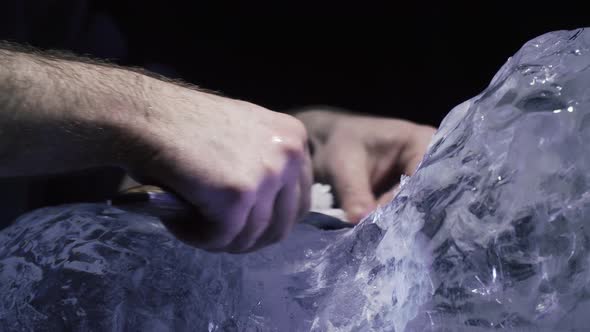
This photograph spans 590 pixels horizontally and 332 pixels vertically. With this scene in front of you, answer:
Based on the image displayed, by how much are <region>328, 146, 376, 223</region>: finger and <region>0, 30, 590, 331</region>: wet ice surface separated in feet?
0.47

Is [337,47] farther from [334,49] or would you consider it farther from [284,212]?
[284,212]

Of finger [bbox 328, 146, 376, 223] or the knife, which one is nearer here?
the knife

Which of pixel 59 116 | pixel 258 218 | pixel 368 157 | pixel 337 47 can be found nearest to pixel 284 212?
pixel 258 218

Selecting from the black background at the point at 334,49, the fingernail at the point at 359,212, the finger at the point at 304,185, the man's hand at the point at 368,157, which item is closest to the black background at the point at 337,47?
the black background at the point at 334,49

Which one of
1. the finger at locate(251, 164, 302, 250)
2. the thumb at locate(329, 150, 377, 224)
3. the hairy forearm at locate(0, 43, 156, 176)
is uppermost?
the hairy forearm at locate(0, 43, 156, 176)

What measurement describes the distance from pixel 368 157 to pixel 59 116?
Result: 15.1 inches

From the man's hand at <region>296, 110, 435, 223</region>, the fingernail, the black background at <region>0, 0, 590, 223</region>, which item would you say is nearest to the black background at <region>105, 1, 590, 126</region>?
the black background at <region>0, 0, 590, 223</region>

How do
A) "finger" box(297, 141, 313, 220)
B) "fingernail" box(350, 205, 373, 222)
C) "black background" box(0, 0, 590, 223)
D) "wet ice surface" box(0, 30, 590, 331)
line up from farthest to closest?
"black background" box(0, 0, 590, 223) → "fingernail" box(350, 205, 373, 222) → "finger" box(297, 141, 313, 220) → "wet ice surface" box(0, 30, 590, 331)

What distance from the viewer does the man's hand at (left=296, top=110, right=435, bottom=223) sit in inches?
24.6

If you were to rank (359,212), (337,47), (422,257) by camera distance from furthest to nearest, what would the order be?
(337,47) < (359,212) < (422,257)

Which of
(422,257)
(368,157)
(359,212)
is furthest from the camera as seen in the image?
(368,157)

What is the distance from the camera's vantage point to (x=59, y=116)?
1.24 feet

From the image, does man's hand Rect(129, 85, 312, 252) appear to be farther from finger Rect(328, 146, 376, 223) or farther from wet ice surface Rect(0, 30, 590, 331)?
finger Rect(328, 146, 376, 223)

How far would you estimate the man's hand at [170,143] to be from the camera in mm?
372
